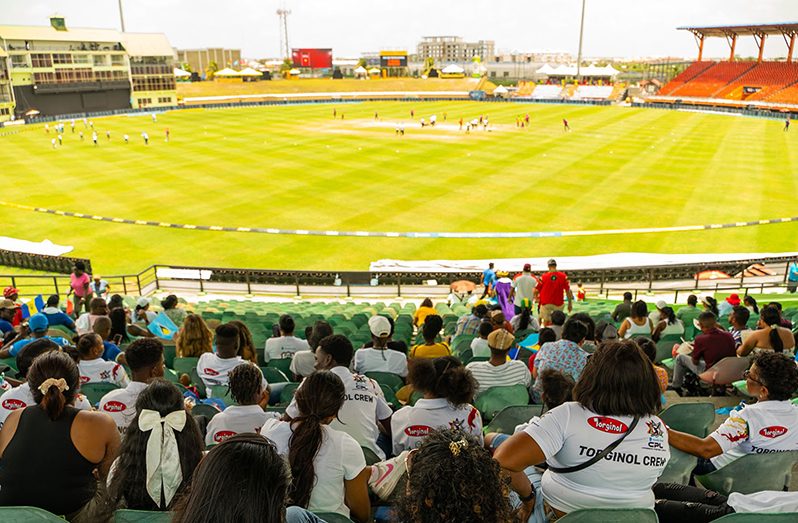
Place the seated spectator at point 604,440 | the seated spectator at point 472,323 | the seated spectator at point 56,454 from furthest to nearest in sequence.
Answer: the seated spectator at point 472,323, the seated spectator at point 56,454, the seated spectator at point 604,440

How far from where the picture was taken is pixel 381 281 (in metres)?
19.3

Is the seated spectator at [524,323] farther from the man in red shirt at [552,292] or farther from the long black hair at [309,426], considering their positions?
the long black hair at [309,426]

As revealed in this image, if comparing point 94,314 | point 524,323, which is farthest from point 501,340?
point 94,314

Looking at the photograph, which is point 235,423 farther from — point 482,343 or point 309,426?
point 482,343

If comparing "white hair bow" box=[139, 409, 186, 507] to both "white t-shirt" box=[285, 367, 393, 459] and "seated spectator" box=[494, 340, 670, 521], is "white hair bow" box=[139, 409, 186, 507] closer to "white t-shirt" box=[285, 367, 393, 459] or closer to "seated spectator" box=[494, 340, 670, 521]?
"white t-shirt" box=[285, 367, 393, 459]

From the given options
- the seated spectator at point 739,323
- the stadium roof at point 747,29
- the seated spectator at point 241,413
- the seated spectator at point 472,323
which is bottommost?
the seated spectator at point 472,323

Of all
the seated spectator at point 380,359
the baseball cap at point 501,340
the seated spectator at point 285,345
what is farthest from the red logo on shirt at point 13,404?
the baseball cap at point 501,340

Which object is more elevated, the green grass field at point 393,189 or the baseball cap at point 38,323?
the baseball cap at point 38,323

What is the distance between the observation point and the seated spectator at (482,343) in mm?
7758

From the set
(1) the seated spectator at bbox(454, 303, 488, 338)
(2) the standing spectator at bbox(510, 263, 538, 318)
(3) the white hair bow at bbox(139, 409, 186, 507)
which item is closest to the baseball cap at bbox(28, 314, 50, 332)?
(3) the white hair bow at bbox(139, 409, 186, 507)

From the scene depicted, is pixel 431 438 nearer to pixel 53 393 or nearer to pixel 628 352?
pixel 628 352

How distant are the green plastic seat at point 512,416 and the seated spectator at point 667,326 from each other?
522cm

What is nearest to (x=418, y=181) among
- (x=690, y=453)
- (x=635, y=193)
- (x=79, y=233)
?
(x=635, y=193)

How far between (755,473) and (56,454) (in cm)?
454
